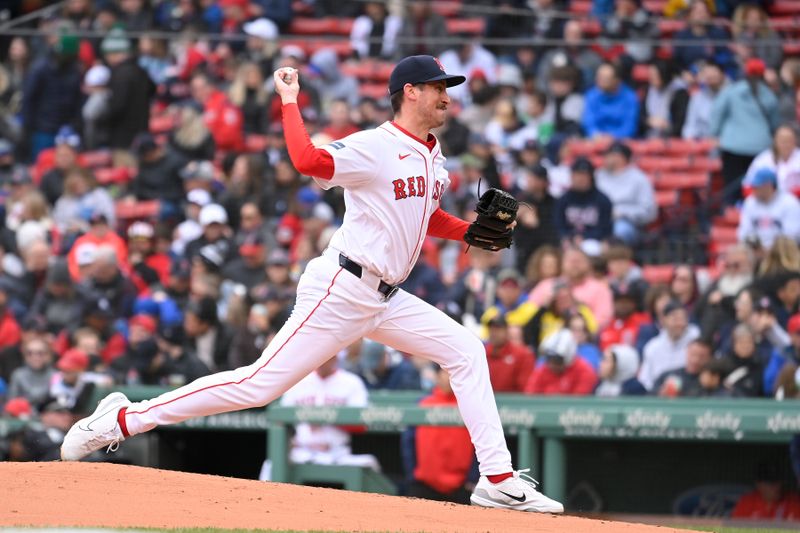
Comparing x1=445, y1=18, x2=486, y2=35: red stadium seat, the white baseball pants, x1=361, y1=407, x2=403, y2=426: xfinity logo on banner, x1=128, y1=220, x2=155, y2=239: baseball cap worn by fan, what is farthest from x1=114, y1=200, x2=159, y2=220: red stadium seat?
the white baseball pants

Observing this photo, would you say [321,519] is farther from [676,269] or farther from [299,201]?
[299,201]

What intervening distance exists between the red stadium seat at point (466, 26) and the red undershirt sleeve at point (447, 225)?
308 inches

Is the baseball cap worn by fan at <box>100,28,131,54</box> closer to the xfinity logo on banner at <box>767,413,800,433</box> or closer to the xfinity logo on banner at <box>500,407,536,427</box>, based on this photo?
the xfinity logo on banner at <box>500,407,536,427</box>

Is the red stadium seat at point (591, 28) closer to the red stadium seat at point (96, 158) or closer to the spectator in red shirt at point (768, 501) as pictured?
the red stadium seat at point (96, 158)

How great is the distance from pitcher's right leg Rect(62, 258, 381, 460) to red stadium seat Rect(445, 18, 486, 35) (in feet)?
27.8

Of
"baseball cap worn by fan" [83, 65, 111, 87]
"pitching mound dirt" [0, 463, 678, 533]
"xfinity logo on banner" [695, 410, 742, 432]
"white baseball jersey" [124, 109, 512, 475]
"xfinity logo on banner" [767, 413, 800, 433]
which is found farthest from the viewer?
"baseball cap worn by fan" [83, 65, 111, 87]

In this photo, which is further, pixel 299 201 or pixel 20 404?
pixel 299 201

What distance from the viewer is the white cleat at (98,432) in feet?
20.2

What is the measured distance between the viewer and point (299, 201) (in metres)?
12.6

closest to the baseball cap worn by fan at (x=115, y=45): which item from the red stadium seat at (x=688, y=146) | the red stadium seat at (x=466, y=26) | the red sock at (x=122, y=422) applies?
the red stadium seat at (x=466, y=26)

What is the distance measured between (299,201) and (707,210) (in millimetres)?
3541

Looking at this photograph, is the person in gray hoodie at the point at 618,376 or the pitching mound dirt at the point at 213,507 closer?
the pitching mound dirt at the point at 213,507

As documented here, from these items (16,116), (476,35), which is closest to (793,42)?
(476,35)

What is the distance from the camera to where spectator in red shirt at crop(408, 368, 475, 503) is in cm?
941
